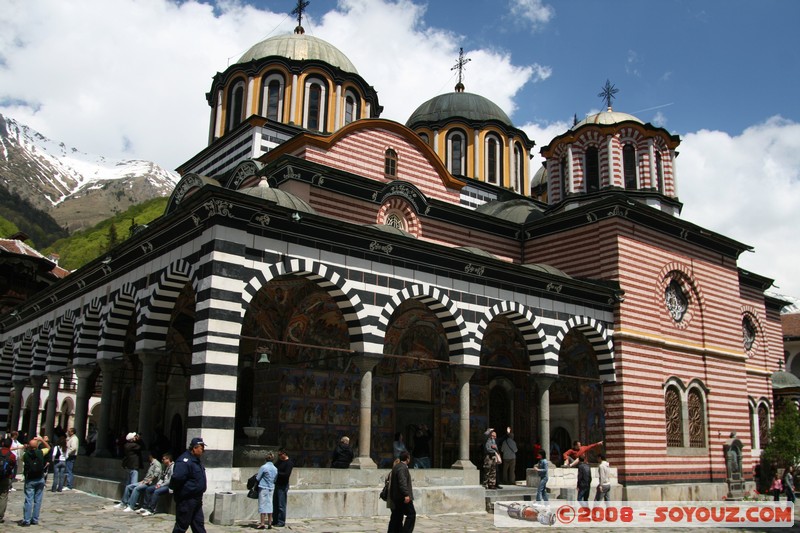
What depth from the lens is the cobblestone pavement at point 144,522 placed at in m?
9.62

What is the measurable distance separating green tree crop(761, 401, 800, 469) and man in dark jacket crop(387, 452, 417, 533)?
1759 centimetres

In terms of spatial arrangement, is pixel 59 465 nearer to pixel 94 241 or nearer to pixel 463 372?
pixel 463 372

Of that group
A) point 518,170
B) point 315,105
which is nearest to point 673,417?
point 518,170

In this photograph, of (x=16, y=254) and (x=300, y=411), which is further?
(x=16, y=254)

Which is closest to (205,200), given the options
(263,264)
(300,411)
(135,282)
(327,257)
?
(263,264)

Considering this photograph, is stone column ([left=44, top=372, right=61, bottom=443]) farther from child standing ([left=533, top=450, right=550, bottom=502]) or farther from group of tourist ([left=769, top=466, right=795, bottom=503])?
group of tourist ([left=769, top=466, right=795, bottom=503])

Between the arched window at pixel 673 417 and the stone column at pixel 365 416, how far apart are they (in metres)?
8.80

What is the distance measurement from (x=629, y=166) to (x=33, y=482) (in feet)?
57.7

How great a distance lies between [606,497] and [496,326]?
5.27 metres

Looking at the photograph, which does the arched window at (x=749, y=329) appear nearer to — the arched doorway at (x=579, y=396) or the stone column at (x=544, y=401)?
the arched doorway at (x=579, y=396)

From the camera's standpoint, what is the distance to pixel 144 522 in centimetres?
1008

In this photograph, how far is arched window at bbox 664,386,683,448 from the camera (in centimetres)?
1831

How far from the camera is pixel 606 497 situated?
15117mm

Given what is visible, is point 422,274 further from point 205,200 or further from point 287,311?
point 205,200
